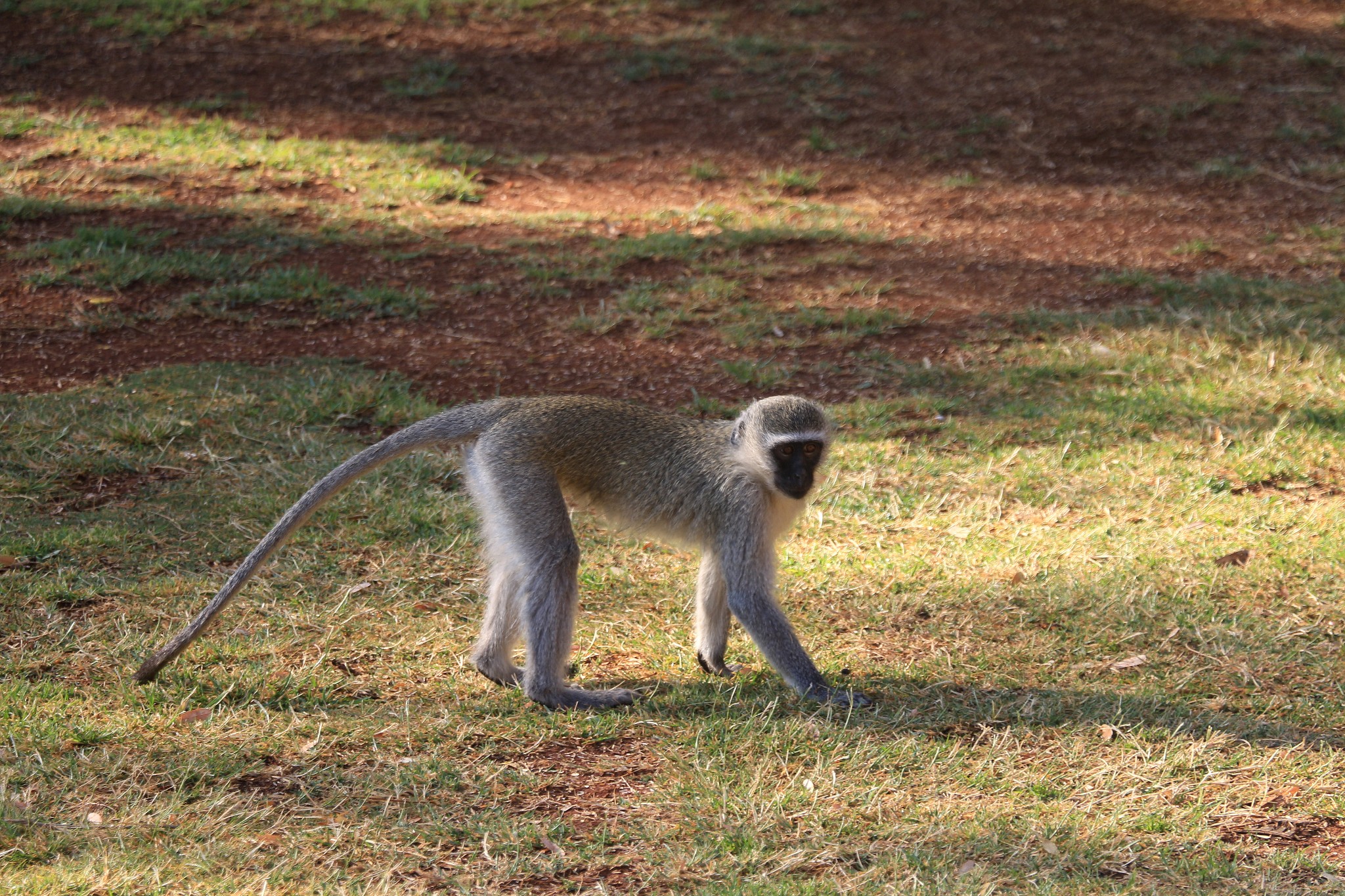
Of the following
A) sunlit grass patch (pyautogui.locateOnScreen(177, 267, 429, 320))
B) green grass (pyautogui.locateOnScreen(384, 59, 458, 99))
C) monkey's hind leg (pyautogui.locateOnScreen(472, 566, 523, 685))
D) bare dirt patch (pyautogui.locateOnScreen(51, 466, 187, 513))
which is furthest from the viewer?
green grass (pyautogui.locateOnScreen(384, 59, 458, 99))

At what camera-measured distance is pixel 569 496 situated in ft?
15.6

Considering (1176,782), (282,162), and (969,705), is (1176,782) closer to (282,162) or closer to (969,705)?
(969,705)

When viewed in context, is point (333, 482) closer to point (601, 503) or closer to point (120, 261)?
point (601, 503)

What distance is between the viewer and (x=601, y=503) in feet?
15.6

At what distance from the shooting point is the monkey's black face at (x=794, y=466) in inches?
175

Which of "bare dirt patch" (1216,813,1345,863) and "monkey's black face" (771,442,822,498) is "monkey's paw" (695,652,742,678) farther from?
"bare dirt patch" (1216,813,1345,863)

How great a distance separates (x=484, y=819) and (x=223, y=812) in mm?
717

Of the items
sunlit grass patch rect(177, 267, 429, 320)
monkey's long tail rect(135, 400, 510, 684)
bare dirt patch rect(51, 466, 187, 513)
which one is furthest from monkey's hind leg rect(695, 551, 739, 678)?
sunlit grass patch rect(177, 267, 429, 320)

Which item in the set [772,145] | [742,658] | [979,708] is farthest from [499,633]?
[772,145]

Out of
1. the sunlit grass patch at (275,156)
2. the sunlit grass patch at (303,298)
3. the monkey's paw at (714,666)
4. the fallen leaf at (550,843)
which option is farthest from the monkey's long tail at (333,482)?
the sunlit grass patch at (275,156)

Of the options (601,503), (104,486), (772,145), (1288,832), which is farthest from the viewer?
(772,145)

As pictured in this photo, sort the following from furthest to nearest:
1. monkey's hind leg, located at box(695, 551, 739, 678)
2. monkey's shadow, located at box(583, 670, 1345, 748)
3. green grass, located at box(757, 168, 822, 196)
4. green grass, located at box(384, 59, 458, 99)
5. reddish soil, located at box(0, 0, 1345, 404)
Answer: green grass, located at box(384, 59, 458, 99), green grass, located at box(757, 168, 822, 196), reddish soil, located at box(0, 0, 1345, 404), monkey's hind leg, located at box(695, 551, 739, 678), monkey's shadow, located at box(583, 670, 1345, 748)

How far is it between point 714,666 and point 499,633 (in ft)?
2.57

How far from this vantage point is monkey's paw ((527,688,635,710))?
442 centimetres
